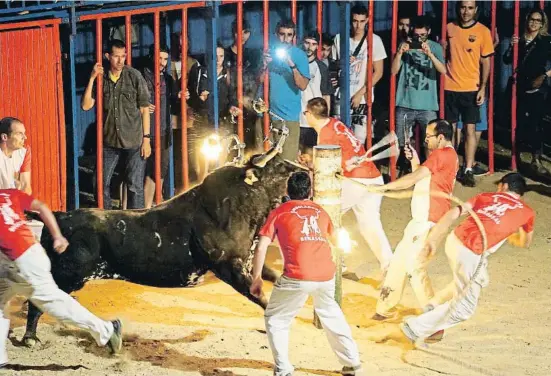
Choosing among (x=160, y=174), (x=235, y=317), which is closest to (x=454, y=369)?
(x=235, y=317)

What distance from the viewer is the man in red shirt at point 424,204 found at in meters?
9.46

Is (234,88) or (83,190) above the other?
(234,88)

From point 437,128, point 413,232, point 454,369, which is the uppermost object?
point 437,128

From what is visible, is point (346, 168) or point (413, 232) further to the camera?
point (346, 168)

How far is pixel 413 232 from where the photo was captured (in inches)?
380

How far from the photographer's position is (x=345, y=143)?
10.5m

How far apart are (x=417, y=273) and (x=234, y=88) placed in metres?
3.96

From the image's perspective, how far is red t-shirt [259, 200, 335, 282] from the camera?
25.6ft

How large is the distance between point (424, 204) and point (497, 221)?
1003 mm

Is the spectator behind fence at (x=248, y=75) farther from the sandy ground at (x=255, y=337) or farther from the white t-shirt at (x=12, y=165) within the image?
the white t-shirt at (x=12, y=165)

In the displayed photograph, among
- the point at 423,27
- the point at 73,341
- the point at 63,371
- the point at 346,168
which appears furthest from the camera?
the point at 423,27

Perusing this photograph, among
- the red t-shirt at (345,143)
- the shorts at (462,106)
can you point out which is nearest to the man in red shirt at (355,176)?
the red t-shirt at (345,143)

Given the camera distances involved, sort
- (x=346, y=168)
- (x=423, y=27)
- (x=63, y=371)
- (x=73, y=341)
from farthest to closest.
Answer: (x=423, y=27) → (x=346, y=168) → (x=73, y=341) → (x=63, y=371)

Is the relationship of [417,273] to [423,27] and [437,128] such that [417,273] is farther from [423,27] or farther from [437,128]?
[423,27]
